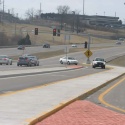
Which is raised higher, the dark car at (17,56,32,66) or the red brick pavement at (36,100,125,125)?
the red brick pavement at (36,100,125,125)

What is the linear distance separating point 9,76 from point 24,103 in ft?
55.0

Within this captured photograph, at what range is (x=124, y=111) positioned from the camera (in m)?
13.5

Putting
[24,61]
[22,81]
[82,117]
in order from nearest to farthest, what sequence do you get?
[82,117]
[22,81]
[24,61]

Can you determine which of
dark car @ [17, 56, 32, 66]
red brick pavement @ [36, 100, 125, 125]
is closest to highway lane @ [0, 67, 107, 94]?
red brick pavement @ [36, 100, 125, 125]

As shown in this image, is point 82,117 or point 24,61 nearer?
point 82,117

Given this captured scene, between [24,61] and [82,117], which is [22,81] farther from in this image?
[24,61]

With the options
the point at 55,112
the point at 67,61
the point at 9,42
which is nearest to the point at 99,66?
the point at 67,61

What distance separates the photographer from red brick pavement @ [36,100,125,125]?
10.4 m

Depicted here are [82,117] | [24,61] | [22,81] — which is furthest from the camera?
[24,61]

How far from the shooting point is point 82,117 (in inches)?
446

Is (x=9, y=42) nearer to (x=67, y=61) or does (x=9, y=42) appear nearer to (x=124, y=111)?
(x=67, y=61)

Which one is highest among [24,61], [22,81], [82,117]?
[82,117]

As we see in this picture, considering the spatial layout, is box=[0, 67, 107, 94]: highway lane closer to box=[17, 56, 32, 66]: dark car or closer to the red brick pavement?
the red brick pavement

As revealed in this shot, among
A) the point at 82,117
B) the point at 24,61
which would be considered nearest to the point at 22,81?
the point at 82,117
